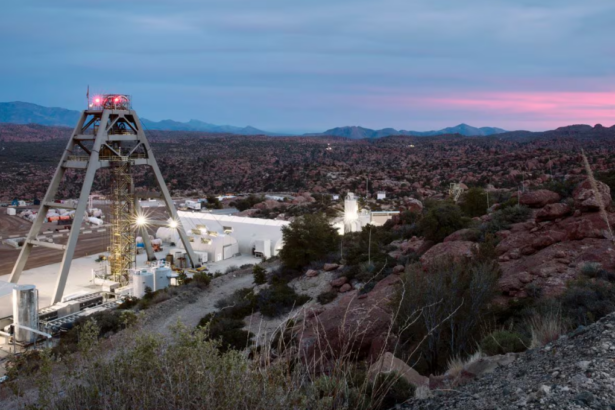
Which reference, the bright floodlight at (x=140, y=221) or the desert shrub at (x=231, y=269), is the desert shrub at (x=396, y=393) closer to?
the desert shrub at (x=231, y=269)

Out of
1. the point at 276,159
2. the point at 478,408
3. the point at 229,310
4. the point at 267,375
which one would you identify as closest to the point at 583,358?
the point at 478,408

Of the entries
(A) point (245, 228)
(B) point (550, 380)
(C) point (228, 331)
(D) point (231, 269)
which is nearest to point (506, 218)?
(C) point (228, 331)

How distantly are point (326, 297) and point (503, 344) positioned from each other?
27.4 ft

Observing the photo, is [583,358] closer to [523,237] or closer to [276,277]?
[523,237]

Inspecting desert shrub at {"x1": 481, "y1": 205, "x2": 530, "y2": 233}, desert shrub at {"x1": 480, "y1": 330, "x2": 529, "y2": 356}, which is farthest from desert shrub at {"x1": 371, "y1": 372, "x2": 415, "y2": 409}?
desert shrub at {"x1": 481, "y1": 205, "x2": 530, "y2": 233}

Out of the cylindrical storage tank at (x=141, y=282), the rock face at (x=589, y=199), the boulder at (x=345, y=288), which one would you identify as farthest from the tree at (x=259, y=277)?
the rock face at (x=589, y=199)

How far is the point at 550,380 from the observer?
410 centimetres

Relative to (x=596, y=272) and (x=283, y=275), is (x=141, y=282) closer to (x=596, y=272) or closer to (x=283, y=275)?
(x=283, y=275)

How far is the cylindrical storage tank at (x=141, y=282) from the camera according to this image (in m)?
20.0

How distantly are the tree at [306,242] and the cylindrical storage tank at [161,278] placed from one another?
4942 mm

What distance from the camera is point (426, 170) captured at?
2426 inches

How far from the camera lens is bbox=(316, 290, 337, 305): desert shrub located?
47.4 feet

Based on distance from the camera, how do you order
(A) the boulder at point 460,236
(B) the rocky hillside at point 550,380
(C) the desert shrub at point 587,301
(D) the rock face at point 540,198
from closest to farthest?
(B) the rocky hillside at point 550,380 → (C) the desert shrub at point 587,301 → (A) the boulder at point 460,236 → (D) the rock face at point 540,198

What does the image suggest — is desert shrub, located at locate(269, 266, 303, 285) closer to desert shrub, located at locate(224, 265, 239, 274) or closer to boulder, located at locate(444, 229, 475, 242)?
desert shrub, located at locate(224, 265, 239, 274)
